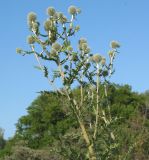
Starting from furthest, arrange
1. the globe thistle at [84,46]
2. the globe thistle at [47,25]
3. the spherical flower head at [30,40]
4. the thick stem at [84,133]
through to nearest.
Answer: the globe thistle at [84,46], the spherical flower head at [30,40], the globe thistle at [47,25], the thick stem at [84,133]

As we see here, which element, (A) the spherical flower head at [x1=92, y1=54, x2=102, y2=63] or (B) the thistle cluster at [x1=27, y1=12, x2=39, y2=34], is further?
(A) the spherical flower head at [x1=92, y1=54, x2=102, y2=63]

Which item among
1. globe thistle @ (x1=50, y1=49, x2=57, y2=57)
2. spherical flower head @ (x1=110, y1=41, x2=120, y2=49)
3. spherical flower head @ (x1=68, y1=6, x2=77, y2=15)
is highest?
spherical flower head @ (x1=68, y1=6, x2=77, y2=15)

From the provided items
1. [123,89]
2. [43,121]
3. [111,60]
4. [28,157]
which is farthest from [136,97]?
[111,60]

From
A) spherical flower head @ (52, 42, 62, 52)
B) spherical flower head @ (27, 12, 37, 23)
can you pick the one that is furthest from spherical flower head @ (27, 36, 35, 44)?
spherical flower head @ (52, 42, 62, 52)

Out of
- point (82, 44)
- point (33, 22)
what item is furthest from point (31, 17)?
point (82, 44)

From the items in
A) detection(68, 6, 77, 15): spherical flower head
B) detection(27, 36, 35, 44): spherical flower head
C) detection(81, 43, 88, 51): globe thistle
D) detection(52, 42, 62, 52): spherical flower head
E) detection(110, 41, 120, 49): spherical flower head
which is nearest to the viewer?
detection(52, 42, 62, 52): spherical flower head

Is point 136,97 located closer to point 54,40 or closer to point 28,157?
point 28,157

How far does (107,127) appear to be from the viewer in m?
10.1

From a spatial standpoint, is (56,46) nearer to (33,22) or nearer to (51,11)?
(33,22)

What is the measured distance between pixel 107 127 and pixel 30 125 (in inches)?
1795

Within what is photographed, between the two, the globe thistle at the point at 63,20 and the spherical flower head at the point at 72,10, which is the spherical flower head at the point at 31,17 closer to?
the globe thistle at the point at 63,20

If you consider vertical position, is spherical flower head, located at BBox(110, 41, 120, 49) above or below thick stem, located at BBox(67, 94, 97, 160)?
above

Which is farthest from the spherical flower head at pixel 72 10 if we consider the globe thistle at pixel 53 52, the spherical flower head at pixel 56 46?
the globe thistle at pixel 53 52

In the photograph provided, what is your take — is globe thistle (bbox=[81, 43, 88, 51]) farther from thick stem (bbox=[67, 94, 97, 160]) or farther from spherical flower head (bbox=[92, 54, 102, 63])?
thick stem (bbox=[67, 94, 97, 160])
